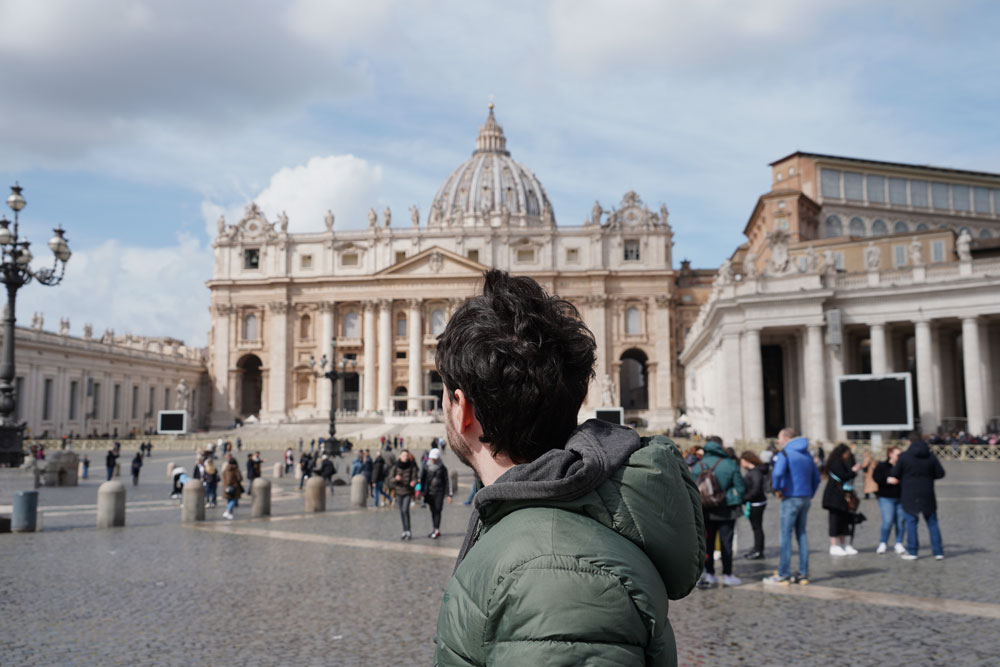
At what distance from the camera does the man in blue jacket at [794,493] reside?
798cm

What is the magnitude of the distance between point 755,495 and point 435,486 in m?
4.78

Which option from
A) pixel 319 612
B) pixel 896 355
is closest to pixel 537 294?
pixel 319 612

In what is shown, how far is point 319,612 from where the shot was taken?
22.9 ft

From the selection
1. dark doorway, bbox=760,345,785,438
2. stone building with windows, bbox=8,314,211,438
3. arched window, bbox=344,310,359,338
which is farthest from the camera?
arched window, bbox=344,310,359,338

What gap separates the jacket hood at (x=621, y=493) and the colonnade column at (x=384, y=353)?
66076 mm

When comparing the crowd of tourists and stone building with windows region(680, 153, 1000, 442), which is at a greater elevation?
stone building with windows region(680, 153, 1000, 442)

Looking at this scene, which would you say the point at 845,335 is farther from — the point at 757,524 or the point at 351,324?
the point at 351,324

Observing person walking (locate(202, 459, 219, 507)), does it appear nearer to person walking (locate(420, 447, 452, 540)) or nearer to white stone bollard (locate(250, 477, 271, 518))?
white stone bollard (locate(250, 477, 271, 518))

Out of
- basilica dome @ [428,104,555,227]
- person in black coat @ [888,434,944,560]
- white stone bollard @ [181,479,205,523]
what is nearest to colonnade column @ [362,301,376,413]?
basilica dome @ [428,104,555,227]

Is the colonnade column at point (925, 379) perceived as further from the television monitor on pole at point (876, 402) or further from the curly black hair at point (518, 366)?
the curly black hair at point (518, 366)

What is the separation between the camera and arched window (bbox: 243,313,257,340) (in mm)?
70750

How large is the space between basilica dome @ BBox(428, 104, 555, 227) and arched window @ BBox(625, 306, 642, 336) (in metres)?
27.2

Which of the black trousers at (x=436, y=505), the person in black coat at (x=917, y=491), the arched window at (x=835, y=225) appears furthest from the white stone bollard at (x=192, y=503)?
the arched window at (x=835, y=225)

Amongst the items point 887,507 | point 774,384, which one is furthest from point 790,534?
point 774,384
